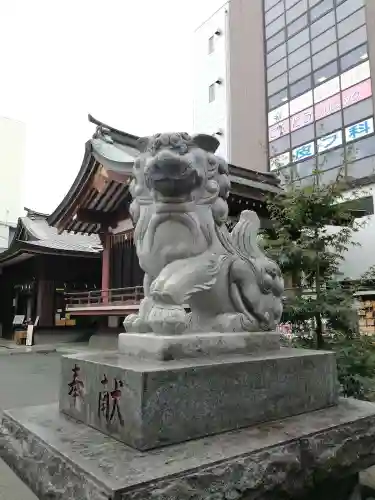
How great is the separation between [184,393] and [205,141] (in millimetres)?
1482

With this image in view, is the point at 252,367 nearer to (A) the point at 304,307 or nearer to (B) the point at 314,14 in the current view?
(A) the point at 304,307

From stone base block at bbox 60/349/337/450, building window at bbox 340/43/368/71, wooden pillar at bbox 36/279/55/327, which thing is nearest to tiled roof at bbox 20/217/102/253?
wooden pillar at bbox 36/279/55/327

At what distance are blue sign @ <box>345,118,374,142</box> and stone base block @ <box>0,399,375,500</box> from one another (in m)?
10.8

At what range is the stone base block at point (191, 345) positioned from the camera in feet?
6.42

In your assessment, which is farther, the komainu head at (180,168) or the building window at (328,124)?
the building window at (328,124)

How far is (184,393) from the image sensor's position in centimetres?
172

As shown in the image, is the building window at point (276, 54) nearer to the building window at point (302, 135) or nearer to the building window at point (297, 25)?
the building window at point (297, 25)

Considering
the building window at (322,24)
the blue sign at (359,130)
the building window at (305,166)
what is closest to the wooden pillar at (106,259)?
the building window at (305,166)

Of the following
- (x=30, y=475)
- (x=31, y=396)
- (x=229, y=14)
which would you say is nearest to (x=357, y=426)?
(x=30, y=475)

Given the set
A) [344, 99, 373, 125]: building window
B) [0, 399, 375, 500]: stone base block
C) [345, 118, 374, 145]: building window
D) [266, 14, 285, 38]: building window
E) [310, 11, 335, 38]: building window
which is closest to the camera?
[0, 399, 375, 500]: stone base block

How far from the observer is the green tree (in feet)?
13.8

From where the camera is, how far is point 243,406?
191cm

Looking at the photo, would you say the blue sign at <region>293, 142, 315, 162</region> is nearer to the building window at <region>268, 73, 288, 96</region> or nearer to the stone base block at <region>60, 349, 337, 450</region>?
the building window at <region>268, 73, 288, 96</region>

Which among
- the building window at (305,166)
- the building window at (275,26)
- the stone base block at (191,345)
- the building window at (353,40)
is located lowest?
the stone base block at (191,345)
